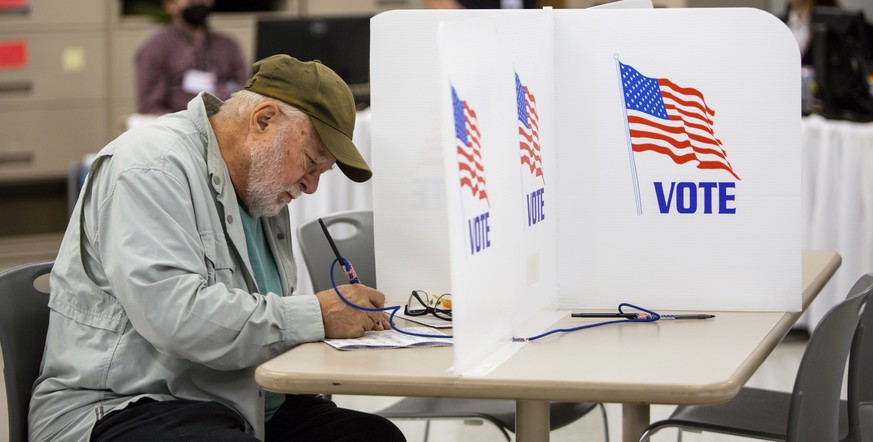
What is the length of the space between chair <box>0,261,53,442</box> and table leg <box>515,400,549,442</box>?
773 millimetres

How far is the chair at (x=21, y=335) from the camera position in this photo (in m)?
1.78

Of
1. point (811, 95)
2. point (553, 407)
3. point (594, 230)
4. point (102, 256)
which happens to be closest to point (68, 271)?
point (102, 256)

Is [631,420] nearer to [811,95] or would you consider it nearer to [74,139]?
[811,95]

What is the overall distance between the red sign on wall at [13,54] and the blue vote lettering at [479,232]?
15.8 ft

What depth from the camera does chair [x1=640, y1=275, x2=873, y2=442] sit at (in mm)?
1685

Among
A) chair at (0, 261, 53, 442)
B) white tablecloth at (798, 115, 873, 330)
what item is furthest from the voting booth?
white tablecloth at (798, 115, 873, 330)

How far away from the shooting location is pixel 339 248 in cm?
245

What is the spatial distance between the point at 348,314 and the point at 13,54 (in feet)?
15.1

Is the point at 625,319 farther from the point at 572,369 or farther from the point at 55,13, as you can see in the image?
the point at 55,13

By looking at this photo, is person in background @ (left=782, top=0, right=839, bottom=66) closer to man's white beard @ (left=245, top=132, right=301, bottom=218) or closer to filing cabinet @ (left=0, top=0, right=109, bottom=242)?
filing cabinet @ (left=0, top=0, right=109, bottom=242)

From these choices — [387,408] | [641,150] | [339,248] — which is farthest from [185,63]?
[641,150]

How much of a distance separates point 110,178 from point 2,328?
0.29 metres

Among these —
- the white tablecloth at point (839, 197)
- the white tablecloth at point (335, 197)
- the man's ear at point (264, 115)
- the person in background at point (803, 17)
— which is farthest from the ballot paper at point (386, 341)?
the person in background at point (803, 17)

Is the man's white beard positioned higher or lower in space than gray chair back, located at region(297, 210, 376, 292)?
higher
